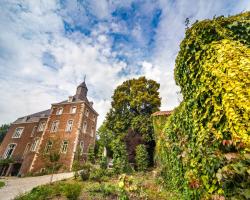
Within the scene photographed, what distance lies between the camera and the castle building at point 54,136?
67.0 feet

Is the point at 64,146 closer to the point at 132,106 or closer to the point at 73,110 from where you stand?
the point at 73,110

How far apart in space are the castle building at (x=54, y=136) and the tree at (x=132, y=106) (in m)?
4.15

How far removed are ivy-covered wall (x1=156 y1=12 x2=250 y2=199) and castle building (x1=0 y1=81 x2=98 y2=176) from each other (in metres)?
16.9

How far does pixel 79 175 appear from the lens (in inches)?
478

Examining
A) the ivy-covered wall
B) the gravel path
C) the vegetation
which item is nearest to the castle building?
the gravel path

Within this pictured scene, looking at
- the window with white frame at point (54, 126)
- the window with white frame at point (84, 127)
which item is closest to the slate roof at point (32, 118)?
the window with white frame at point (54, 126)

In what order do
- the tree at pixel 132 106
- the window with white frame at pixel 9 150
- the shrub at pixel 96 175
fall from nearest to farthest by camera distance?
the shrub at pixel 96 175 < the tree at pixel 132 106 < the window with white frame at pixel 9 150

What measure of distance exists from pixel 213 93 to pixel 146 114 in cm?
1797

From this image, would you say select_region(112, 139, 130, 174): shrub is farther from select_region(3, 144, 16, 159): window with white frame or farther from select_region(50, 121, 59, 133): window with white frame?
select_region(3, 144, 16, 159): window with white frame

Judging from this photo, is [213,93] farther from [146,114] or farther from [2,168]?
[2,168]

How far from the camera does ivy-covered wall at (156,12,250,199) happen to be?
202 cm

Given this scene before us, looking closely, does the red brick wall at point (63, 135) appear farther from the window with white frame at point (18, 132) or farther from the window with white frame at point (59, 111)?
the window with white frame at point (18, 132)

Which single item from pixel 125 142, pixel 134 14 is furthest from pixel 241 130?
pixel 125 142

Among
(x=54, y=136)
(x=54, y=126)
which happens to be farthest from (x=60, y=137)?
(x=54, y=126)
